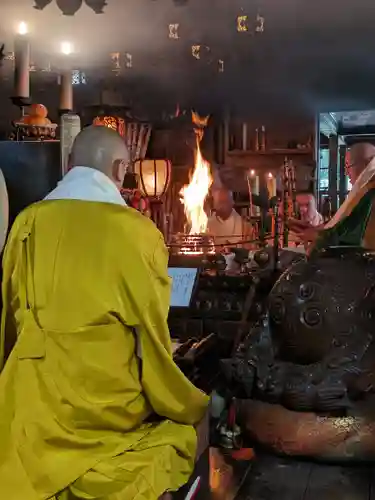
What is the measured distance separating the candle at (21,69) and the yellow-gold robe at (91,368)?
0.98 m

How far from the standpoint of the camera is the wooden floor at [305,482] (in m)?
1.96

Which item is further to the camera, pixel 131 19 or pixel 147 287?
pixel 131 19

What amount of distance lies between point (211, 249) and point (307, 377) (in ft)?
4.09

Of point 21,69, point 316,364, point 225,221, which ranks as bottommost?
point 316,364

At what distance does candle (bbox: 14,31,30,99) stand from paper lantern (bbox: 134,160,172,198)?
3.69 ft

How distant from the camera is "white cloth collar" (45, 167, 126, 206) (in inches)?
75.6

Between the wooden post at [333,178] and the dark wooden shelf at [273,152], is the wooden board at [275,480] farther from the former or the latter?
the wooden post at [333,178]

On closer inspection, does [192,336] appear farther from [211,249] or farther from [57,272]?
[57,272]

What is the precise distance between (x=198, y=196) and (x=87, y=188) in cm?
388

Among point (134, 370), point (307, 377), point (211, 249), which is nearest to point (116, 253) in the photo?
point (134, 370)

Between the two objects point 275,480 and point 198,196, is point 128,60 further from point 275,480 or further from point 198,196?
point 275,480

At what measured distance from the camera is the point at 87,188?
1925 millimetres

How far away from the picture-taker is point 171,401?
189 centimetres

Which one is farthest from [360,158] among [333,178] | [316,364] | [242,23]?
[333,178]
